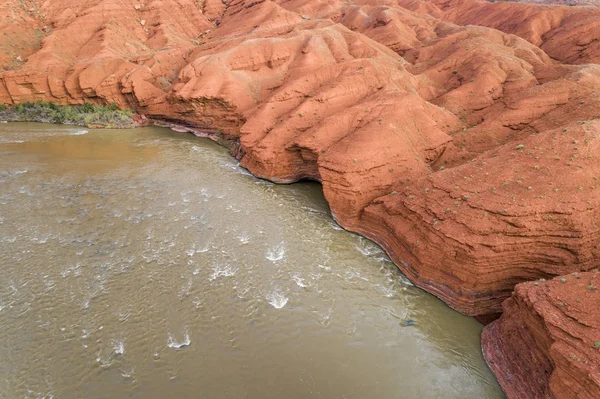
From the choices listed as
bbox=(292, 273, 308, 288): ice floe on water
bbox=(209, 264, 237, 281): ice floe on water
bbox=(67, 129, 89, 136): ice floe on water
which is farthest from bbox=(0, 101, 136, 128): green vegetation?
bbox=(292, 273, 308, 288): ice floe on water

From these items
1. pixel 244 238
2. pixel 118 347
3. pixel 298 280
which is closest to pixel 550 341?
pixel 298 280

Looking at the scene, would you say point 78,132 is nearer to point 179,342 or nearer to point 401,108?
point 179,342

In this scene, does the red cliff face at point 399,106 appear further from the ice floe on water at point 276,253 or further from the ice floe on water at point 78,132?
the ice floe on water at point 78,132

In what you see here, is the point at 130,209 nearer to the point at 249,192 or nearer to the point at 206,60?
the point at 249,192

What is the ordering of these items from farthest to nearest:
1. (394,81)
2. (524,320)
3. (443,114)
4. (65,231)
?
(394,81) < (443,114) < (65,231) < (524,320)

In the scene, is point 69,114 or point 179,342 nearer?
point 179,342

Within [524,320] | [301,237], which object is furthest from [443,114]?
[524,320]
